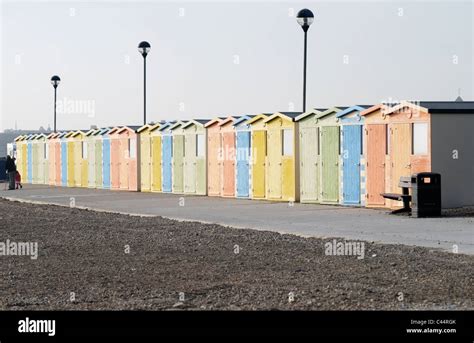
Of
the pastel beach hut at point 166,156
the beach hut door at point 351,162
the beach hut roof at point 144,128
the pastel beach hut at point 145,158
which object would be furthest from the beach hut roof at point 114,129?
the beach hut door at point 351,162

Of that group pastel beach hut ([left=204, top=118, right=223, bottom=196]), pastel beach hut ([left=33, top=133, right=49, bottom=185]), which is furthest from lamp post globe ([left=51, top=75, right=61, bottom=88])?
pastel beach hut ([left=204, top=118, right=223, bottom=196])

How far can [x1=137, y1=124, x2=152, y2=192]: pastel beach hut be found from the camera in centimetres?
3484

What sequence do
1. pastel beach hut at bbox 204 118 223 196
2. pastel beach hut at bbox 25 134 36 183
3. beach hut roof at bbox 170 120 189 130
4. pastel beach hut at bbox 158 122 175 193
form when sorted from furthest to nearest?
pastel beach hut at bbox 25 134 36 183, pastel beach hut at bbox 158 122 175 193, beach hut roof at bbox 170 120 189 130, pastel beach hut at bbox 204 118 223 196

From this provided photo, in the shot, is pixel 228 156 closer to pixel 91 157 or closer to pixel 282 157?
pixel 282 157

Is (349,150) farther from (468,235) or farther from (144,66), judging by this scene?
(144,66)

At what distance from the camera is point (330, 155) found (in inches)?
965

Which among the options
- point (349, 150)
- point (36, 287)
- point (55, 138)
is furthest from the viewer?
point (55, 138)

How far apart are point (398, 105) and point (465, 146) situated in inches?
68.4

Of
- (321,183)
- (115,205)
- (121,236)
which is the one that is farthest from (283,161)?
(121,236)

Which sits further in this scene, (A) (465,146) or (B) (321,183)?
(B) (321,183)

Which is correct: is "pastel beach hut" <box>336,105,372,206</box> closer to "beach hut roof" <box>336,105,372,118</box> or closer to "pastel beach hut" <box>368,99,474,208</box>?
"beach hut roof" <box>336,105,372,118</box>

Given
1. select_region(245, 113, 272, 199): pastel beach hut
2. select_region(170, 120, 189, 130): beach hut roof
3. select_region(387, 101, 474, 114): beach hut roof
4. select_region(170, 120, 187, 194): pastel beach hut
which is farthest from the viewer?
select_region(170, 120, 187, 194): pastel beach hut

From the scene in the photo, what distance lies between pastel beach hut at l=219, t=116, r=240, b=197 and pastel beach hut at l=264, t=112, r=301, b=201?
6.71 ft

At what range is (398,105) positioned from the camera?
869 inches
